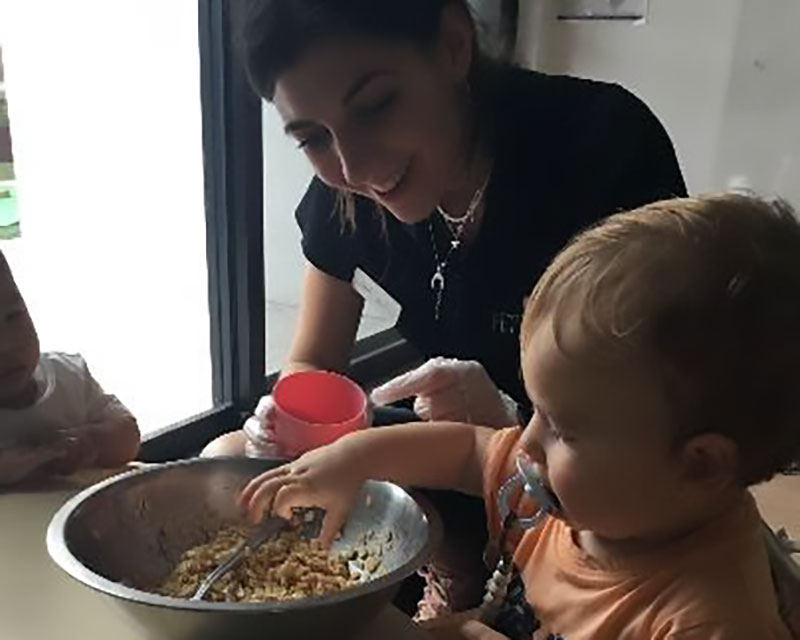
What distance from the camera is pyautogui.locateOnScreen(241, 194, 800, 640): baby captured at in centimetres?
70

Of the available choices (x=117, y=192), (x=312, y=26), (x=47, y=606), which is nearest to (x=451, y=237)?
(x=312, y=26)

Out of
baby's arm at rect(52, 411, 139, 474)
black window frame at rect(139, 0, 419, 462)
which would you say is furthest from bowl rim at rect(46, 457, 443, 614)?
black window frame at rect(139, 0, 419, 462)

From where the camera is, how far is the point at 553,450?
0.78 metres

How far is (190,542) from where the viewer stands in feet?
2.93

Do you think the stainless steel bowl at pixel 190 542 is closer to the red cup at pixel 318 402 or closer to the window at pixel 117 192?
the red cup at pixel 318 402

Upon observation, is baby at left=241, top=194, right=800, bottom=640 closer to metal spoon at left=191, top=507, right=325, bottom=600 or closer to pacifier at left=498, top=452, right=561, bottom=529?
pacifier at left=498, top=452, right=561, bottom=529

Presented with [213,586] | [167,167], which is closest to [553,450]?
[213,586]

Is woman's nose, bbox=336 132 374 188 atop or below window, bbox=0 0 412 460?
atop

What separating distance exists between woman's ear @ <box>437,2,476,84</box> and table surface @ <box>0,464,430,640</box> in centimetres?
67

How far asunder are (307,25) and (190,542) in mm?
555

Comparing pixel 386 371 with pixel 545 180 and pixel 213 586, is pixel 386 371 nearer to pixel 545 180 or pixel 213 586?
pixel 545 180

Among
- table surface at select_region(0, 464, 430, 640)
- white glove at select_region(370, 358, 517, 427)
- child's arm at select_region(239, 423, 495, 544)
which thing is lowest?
white glove at select_region(370, 358, 517, 427)

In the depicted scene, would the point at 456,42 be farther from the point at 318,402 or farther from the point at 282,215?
the point at 282,215

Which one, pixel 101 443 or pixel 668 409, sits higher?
pixel 668 409
